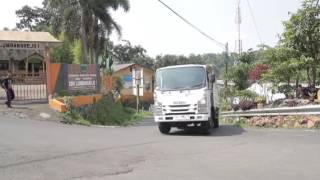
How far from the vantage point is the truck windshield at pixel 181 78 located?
19.4m

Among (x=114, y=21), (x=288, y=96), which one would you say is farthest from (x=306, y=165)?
(x=114, y=21)

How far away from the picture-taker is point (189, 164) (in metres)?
11.9

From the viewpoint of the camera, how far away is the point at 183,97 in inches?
755

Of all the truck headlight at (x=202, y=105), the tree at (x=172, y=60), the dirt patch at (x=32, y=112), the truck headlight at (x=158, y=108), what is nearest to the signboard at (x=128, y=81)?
the tree at (x=172, y=60)

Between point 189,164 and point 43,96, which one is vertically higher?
point 43,96

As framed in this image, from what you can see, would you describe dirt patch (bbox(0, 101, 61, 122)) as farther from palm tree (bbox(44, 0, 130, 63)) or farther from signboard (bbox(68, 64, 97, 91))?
palm tree (bbox(44, 0, 130, 63))

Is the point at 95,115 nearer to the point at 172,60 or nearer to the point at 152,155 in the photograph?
the point at 152,155

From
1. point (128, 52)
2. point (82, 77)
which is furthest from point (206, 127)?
point (128, 52)

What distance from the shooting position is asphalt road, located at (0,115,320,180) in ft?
34.4

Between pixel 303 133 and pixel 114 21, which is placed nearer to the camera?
pixel 303 133

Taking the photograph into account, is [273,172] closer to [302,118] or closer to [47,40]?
[302,118]

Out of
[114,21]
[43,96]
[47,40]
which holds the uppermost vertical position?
[114,21]

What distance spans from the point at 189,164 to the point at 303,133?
824 cm

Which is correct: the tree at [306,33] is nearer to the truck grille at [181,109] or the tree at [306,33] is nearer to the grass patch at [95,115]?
the truck grille at [181,109]
